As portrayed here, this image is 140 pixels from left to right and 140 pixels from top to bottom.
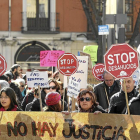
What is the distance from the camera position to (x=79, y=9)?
30422 millimetres

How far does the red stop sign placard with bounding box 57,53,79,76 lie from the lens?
32.2ft

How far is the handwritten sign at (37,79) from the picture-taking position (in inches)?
370

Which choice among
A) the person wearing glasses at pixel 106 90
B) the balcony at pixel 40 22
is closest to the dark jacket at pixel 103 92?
the person wearing glasses at pixel 106 90

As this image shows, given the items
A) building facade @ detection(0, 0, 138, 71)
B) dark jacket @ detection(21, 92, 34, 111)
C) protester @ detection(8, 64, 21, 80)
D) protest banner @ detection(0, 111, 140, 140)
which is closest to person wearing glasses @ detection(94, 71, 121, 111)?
dark jacket @ detection(21, 92, 34, 111)

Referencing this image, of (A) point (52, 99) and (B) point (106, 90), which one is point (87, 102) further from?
(B) point (106, 90)

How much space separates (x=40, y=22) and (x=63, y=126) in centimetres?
2329

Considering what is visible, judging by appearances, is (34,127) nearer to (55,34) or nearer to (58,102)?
(58,102)

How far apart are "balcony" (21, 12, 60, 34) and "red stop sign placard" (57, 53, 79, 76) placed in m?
20.0

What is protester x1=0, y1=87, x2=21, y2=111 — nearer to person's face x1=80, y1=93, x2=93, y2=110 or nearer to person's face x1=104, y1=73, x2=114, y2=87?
person's face x1=80, y1=93, x2=93, y2=110

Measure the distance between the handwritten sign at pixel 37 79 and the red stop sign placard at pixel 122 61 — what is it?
2.38 m

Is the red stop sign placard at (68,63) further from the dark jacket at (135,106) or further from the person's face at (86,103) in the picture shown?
the dark jacket at (135,106)

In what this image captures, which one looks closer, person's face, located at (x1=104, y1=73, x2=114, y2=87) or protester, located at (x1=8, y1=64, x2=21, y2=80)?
person's face, located at (x1=104, y1=73, x2=114, y2=87)

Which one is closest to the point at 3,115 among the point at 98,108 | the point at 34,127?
the point at 34,127

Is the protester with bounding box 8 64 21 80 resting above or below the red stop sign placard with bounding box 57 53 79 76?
below
